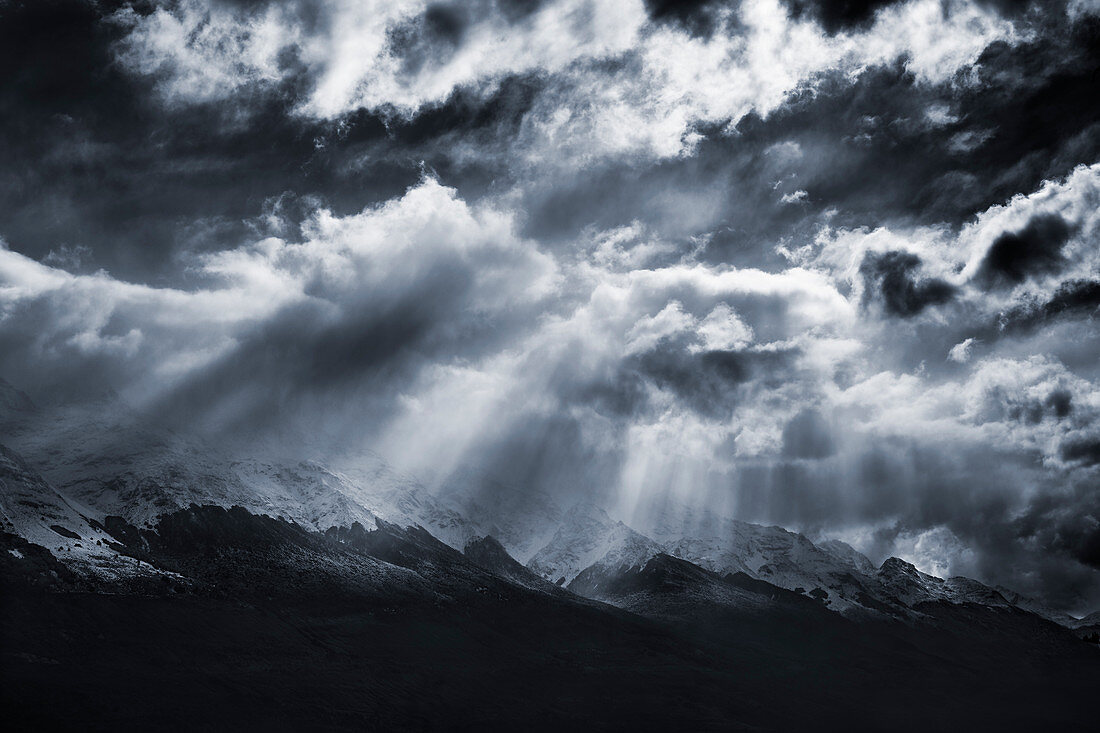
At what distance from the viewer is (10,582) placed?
17875cm

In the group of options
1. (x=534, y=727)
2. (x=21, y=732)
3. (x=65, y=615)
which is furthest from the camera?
(x=534, y=727)

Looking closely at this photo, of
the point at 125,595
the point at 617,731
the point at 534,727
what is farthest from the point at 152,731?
the point at 617,731

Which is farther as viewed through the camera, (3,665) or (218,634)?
(218,634)

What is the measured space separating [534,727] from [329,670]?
191 feet

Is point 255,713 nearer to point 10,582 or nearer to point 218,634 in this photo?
point 218,634

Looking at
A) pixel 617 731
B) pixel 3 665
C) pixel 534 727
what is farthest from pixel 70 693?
pixel 617 731

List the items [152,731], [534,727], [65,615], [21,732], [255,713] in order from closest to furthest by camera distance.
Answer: [21,732]
[152,731]
[255,713]
[65,615]
[534,727]

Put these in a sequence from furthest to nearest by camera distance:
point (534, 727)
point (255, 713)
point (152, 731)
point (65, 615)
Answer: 1. point (534, 727)
2. point (65, 615)
3. point (255, 713)
4. point (152, 731)

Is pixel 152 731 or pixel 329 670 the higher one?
pixel 329 670

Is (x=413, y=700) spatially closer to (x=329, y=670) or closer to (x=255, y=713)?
(x=329, y=670)

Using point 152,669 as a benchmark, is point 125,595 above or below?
Answer: above

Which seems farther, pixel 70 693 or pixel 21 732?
pixel 70 693

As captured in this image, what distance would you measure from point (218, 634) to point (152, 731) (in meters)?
56.9

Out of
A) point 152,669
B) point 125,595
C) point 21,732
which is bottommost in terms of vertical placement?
point 21,732
